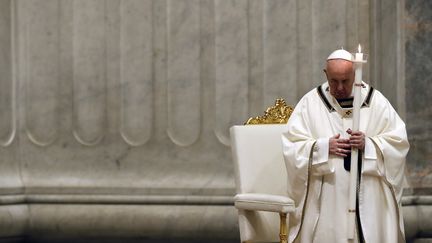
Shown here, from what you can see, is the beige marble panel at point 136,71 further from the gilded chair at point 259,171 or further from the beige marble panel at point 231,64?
the gilded chair at point 259,171

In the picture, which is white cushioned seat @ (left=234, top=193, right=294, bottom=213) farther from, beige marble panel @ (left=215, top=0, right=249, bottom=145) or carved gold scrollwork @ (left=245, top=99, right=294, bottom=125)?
beige marble panel @ (left=215, top=0, right=249, bottom=145)

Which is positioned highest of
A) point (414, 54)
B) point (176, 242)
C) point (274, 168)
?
point (414, 54)

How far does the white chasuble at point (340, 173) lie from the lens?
761cm

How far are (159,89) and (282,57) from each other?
2.79ft

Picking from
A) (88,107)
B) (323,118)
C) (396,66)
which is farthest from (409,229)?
(88,107)

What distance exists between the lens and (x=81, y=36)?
9.72 meters

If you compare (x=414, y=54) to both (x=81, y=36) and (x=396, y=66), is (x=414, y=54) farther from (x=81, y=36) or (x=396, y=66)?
(x=81, y=36)

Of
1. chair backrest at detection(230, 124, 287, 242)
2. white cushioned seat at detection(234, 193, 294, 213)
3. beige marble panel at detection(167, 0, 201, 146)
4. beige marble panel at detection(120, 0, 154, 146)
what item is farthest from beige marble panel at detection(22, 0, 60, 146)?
white cushioned seat at detection(234, 193, 294, 213)

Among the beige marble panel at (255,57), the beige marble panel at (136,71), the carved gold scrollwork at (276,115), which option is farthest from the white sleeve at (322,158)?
the beige marble panel at (136,71)

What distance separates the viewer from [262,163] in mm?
8336

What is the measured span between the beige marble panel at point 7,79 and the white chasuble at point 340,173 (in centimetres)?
263

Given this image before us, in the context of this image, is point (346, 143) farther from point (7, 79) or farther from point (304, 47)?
point (7, 79)

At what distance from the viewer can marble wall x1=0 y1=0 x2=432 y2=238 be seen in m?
9.27

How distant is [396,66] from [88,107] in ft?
6.80
